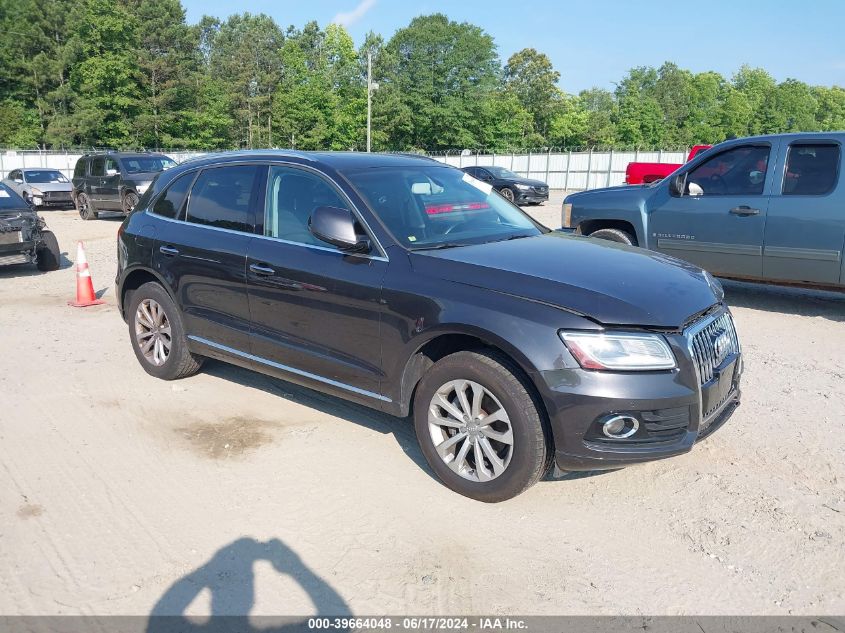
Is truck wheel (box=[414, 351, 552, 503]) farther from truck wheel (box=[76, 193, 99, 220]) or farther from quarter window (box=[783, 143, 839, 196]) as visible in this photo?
truck wheel (box=[76, 193, 99, 220])

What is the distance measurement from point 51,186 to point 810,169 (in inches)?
938

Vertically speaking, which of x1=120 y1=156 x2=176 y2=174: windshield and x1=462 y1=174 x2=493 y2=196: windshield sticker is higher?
x1=462 y1=174 x2=493 y2=196: windshield sticker

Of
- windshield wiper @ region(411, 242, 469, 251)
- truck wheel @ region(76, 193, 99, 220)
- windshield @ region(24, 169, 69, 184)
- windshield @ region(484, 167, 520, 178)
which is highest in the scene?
windshield wiper @ region(411, 242, 469, 251)

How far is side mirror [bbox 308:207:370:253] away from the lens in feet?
13.5

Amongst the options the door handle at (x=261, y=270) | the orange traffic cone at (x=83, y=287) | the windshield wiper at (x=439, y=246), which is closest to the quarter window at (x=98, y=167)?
the orange traffic cone at (x=83, y=287)

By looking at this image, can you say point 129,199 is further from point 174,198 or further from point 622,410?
point 622,410

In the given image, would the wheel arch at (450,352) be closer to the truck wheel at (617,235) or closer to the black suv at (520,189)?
the truck wheel at (617,235)

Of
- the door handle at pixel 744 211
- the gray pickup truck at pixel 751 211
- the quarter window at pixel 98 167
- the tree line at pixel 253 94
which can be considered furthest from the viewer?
the tree line at pixel 253 94

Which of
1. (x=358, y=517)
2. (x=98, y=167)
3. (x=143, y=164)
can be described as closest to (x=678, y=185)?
(x=358, y=517)

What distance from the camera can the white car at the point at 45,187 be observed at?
23797 millimetres

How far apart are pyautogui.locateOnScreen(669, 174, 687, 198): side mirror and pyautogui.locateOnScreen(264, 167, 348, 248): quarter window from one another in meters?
5.28

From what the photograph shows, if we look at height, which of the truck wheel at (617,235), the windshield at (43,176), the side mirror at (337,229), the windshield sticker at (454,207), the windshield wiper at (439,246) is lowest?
the windshield at (43,176)

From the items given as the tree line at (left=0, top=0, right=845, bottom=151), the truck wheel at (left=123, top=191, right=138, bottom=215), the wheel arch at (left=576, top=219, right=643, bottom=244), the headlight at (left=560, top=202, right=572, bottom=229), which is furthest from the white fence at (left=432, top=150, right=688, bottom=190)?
the wheel arch at (left=576, top=219, right=643, bottom=244)

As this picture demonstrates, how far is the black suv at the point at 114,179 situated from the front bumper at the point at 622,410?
17667mm
